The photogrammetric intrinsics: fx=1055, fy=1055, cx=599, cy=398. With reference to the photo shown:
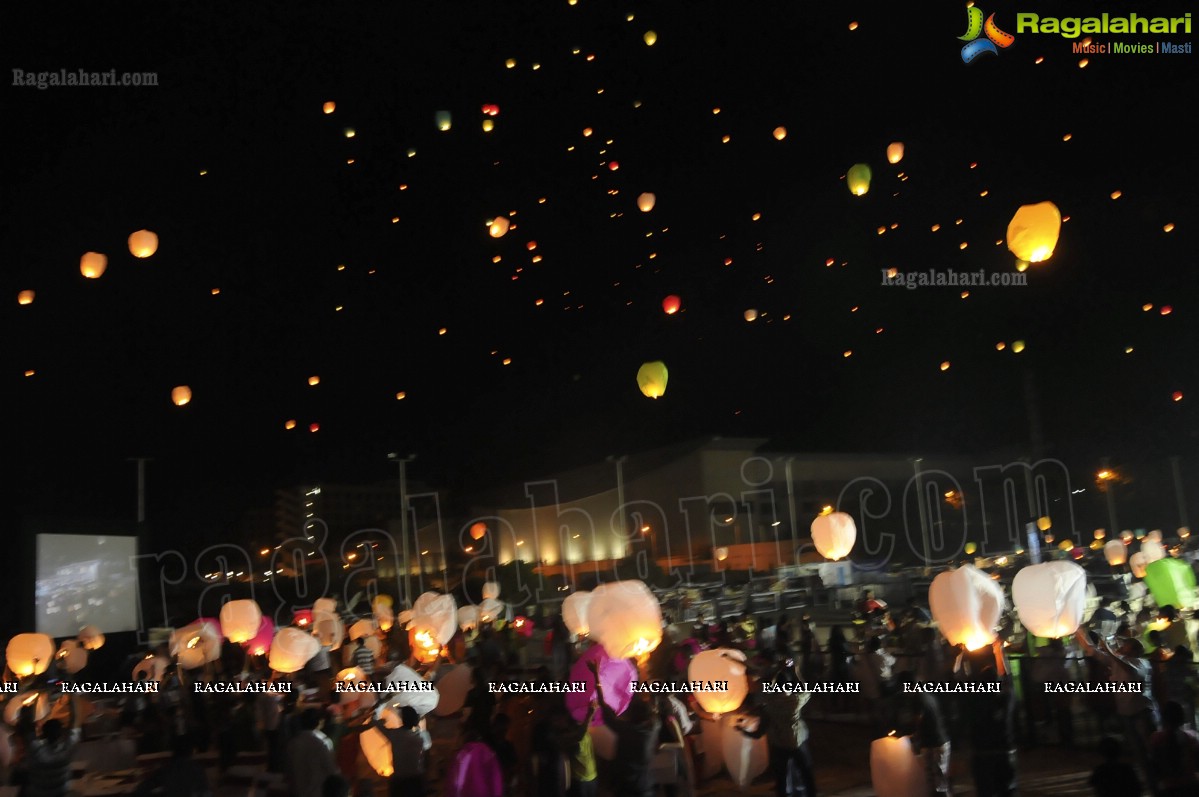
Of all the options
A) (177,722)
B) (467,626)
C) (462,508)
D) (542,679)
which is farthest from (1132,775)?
(462,508)

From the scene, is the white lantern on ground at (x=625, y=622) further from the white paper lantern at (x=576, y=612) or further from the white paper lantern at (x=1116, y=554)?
the white paper lantern at (x=1116, y=554)

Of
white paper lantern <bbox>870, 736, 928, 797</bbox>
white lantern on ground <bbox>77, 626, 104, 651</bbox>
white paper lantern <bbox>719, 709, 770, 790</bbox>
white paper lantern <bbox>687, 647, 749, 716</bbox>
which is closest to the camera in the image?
white paper lantern <bbox>870, 736, 928, 797</bbox>

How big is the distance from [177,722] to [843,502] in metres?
24.7

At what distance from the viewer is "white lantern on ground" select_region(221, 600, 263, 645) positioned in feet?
35.7

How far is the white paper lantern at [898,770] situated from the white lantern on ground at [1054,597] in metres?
1.48

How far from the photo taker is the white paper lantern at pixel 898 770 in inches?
213

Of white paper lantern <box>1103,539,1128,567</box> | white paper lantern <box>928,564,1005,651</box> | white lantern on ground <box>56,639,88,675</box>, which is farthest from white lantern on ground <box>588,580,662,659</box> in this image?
white paper lantern <box>1103,539,1128,567</box>

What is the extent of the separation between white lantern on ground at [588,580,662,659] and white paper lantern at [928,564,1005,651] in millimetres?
1757

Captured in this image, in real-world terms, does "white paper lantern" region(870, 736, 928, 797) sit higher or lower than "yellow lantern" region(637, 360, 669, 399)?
lower

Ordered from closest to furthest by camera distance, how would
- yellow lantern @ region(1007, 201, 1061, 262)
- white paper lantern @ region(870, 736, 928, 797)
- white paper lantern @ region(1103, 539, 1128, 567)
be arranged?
1. white paper lantern @ region(870, 736, 928, 797)
2. yellow lantern @ region(1007, 201, 1061, 262)
3. white paper lantern @ region(1103, 539, 1128, 567)

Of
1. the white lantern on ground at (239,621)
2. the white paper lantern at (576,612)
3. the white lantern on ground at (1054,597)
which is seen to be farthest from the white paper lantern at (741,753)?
the white lantern on ground at (239,621)

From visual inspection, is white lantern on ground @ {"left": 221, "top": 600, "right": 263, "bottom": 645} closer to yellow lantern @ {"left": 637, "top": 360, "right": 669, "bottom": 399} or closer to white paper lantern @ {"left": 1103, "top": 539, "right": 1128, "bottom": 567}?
yellow lantern @ {"left": 637, "top": 360, "right": 669, "bottom": 399}

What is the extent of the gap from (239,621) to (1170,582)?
29.5 feet

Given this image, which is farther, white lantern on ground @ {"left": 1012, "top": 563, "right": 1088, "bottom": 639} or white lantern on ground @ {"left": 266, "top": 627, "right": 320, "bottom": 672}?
white lantern on ground @ {"left": 266, "top": 627, "right": 320, "bottom": 672}
